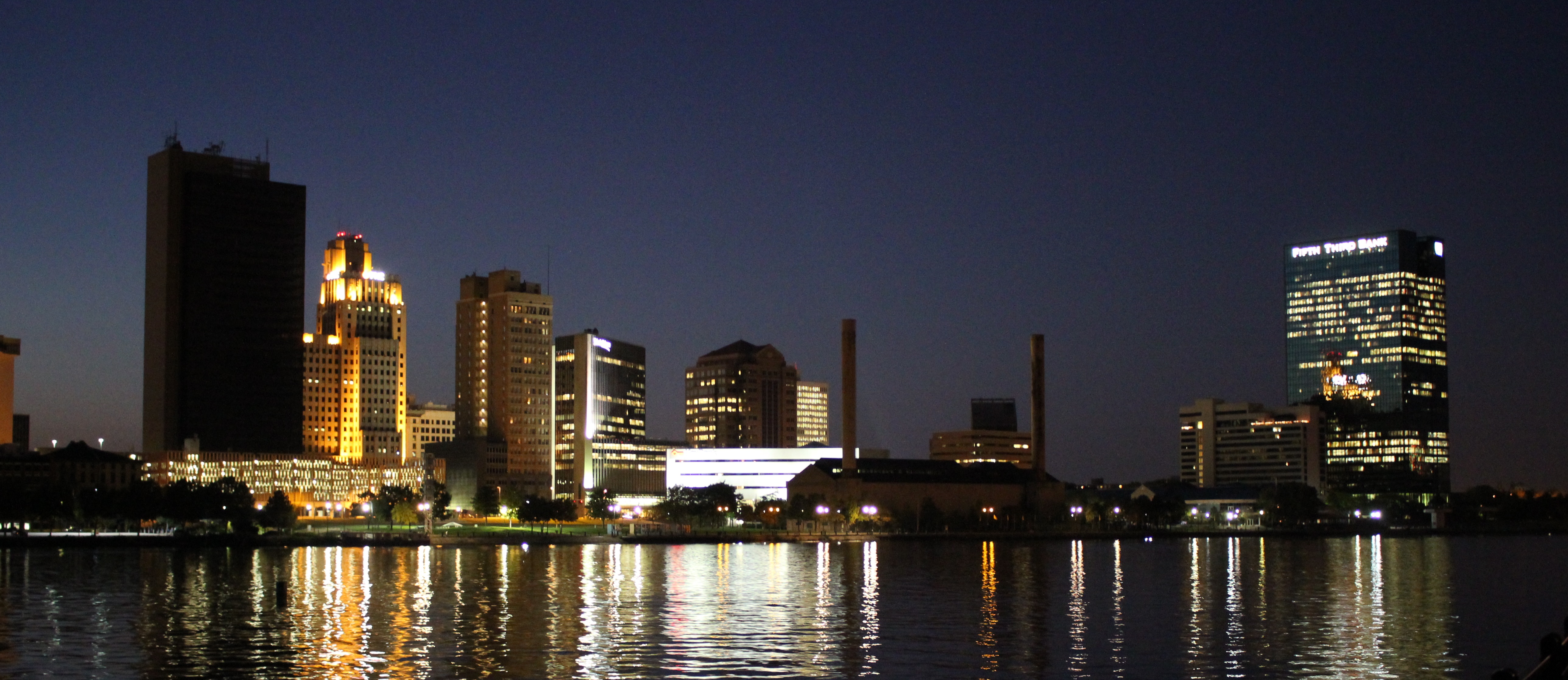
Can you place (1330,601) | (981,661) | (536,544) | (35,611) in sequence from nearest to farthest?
1. (981,661)
2. (35,611)
3. (1330,601)
4. (536,544)

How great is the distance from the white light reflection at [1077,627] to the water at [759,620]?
29cm

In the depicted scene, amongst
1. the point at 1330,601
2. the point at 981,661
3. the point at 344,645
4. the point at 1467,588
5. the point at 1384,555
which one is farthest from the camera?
the point at 1384,555

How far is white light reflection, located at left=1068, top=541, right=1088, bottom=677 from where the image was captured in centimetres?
5234

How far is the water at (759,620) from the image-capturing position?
5166 cm

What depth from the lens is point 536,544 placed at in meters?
177

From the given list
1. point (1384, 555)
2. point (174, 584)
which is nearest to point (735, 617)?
point (174, 584)

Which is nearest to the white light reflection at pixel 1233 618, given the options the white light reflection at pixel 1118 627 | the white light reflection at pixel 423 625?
the white light reflection at pixel 1118 627

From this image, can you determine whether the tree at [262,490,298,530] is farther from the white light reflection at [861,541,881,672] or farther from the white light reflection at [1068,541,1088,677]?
the white light reflection at [1068,541,1088,677]

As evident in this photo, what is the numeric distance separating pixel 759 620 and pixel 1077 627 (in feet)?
45.9

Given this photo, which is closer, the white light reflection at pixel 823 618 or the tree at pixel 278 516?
the white light reflection at pixel 823 618

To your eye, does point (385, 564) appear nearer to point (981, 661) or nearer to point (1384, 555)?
point (981, 661)

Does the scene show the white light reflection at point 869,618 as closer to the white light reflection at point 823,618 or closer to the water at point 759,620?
the water at point 759,620

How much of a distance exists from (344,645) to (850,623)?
70.6 ft

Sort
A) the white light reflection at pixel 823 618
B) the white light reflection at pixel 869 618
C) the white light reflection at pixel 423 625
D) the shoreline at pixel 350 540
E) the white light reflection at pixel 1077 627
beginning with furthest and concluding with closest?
1. the shoreline at pixel 350 540
2. the white light reflection at pixel 823 618
3. the white light reflection at pixel 869 618
4. the white light reflection at pixel 1077 627
5. the white light reflection at pixel 423 625
